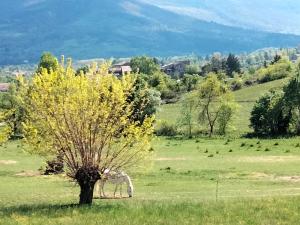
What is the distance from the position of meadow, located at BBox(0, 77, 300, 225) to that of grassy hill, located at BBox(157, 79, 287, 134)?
13.8 meters

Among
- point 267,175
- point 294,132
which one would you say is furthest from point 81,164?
point 294,132

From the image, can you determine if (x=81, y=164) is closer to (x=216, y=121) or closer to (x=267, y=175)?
(x=267, y=175)

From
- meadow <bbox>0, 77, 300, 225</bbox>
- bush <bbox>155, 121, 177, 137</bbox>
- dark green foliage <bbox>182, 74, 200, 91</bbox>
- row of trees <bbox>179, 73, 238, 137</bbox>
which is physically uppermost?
dark green foliage <bbox>182, 74, 200, 91</bbox>

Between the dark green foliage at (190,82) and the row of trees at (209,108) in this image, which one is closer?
the row of trees at (209,108)

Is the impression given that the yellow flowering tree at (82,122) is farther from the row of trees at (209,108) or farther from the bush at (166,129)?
the bush at (166,129)

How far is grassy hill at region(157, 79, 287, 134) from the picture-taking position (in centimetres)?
8638

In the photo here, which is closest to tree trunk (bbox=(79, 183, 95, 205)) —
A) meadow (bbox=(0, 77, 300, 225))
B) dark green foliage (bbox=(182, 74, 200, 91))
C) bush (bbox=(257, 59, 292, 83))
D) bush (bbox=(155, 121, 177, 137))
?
meadow (bbox=(0, 77, 300, 225))

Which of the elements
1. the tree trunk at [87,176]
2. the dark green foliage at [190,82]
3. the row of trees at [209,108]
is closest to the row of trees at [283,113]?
the row of trees at [209,108]

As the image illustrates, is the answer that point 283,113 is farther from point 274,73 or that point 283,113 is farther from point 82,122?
point 274,73

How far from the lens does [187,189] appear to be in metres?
32.7

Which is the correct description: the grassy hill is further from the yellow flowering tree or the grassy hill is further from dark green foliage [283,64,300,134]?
the yellow flowering tree

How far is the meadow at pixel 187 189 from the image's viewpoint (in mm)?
20844

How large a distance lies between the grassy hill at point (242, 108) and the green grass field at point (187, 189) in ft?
59.9

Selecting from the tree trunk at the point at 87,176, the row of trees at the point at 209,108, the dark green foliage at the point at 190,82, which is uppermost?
the dark green foliage at the point at 190,82
